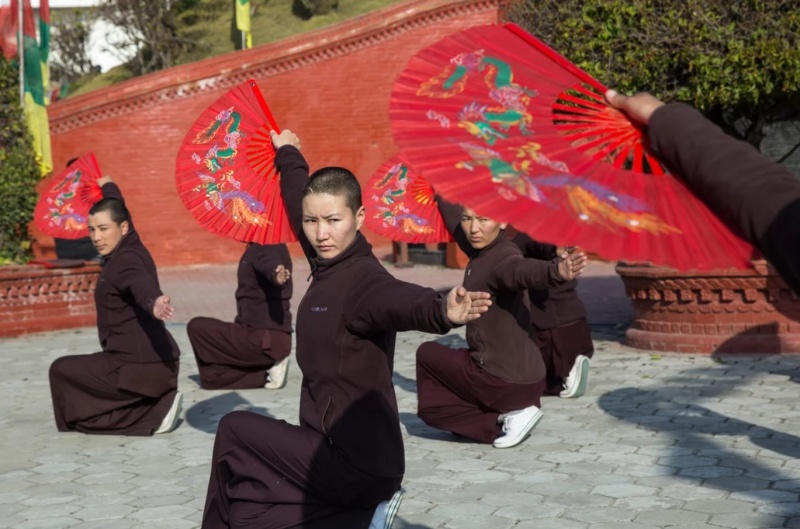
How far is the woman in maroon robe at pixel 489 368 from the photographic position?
21.8ft

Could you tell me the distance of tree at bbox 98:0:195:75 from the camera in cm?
2912

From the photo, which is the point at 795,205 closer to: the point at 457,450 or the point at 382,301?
the point at 382,301

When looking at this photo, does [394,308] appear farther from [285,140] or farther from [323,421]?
[285,140]

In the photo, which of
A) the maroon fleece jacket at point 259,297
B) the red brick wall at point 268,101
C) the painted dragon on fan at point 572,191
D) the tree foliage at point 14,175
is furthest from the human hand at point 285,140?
the red brick wall at point 268,101

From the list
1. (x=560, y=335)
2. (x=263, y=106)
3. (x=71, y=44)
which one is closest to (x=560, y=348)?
(x=560, y=335)

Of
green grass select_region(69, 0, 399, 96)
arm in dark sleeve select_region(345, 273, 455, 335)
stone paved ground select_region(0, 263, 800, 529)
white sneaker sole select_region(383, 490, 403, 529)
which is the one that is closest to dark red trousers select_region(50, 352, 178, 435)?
stone paved ground select_region(0, 263, 800, 529)

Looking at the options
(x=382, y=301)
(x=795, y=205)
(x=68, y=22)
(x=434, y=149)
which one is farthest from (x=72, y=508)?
(x=68, y=22)

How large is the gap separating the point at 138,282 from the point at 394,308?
364 cm

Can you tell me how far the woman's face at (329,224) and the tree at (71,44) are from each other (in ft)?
104

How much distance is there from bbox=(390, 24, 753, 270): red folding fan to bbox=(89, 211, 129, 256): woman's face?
481 centimetres

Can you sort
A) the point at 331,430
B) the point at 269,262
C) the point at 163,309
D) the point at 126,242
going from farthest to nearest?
the point at 269,262 < the point at 126,242 < the point at 163,309 < the point at 331,430

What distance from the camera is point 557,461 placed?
636 cm

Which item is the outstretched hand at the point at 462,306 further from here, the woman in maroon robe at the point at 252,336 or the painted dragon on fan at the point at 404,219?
the woman in maroon robe at the point at 252,336

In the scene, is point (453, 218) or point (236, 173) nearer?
point (236, 173)
